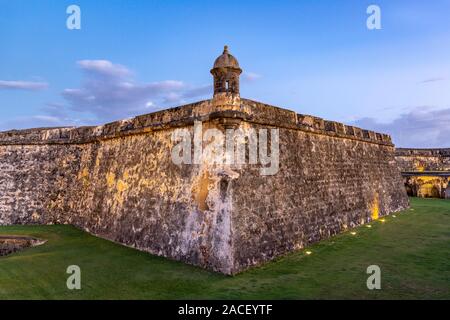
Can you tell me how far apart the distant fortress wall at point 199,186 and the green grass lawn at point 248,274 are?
1.49 feet

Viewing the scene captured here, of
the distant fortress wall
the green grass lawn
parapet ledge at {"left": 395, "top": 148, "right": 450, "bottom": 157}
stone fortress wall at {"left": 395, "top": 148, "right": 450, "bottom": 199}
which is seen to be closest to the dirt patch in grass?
the green grass lawn

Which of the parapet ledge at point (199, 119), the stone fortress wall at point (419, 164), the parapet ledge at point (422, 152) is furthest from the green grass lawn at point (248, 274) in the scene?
the parapet ledge at point (422, 152)

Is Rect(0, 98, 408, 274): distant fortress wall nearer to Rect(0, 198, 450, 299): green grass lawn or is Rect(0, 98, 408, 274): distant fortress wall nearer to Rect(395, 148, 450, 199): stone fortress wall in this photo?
Rect(0, 198, 450, 299): green grass lawn

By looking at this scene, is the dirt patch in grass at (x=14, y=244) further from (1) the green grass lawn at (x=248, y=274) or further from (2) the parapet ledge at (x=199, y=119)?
(2) the parapet ledge at (x=199, y=119)

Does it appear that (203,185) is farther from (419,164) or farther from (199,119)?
(419,164)

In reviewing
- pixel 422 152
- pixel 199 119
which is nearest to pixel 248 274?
pixel 199 119

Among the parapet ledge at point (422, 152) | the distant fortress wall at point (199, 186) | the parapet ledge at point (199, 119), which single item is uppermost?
the parapet ledge at point (422, 152)

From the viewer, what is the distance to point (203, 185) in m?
6.38

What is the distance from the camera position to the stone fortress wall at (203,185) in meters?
6.12

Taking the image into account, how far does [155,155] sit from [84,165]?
15.8ft

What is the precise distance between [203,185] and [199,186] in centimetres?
12
